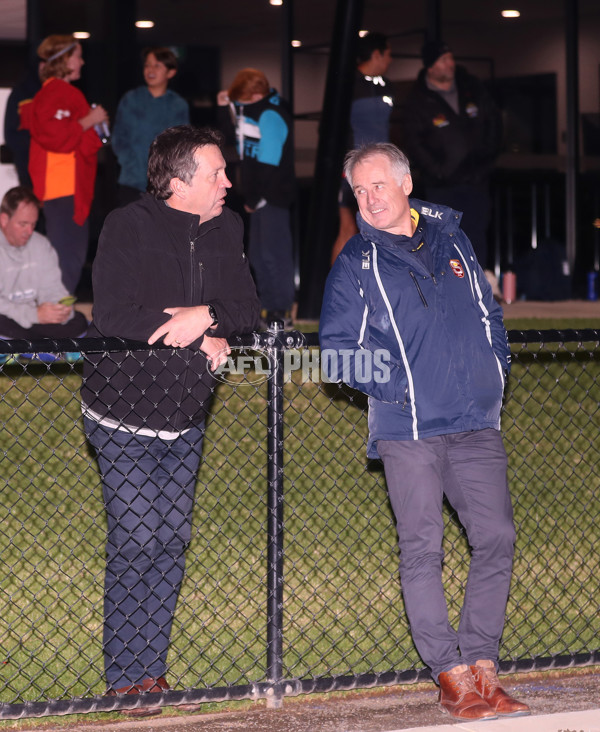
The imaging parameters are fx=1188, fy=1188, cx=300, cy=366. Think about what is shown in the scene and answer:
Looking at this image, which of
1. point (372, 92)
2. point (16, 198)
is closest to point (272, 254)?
point (372, 92)

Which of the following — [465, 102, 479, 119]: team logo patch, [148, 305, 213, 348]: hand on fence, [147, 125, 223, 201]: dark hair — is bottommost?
[148, 305, 213, 348]: hand on fence

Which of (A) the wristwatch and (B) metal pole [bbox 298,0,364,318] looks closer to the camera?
(A) the wristwatch

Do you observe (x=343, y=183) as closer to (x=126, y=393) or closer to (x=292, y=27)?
(x=292, y=27)

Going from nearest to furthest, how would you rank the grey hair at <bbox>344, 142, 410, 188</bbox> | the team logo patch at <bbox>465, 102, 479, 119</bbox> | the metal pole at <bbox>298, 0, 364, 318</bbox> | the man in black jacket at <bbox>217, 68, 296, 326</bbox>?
1. the grey hair at <bbox>344, 142, 410, 188</bbox>
2. the man in black jacket at <bbox>217, 68, 296, 326</bbox>
3. the team logo patch at <bbox>465, 102, 479, 119</bbox>
4. the metal pole at <bbox>298, 0, 364, 318</bbox>

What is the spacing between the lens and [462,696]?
4.10 meters

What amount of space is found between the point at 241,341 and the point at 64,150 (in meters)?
7.16

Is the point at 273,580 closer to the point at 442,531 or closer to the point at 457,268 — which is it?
the point at 442,531

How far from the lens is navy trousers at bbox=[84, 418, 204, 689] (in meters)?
4.23

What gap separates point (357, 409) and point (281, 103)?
3.75 metres

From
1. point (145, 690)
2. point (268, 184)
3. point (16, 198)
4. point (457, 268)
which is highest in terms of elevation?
point (268, 184)

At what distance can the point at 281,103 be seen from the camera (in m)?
11.4

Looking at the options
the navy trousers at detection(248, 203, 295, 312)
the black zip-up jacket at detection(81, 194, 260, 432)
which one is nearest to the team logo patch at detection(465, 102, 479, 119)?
the navy trousers at detection(248, 203, 295, 312)

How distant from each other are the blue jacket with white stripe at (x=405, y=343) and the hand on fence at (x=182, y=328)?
1.45ft

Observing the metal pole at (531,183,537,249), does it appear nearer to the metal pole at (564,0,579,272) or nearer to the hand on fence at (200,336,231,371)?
the metal pole at (564,0,579,272)
